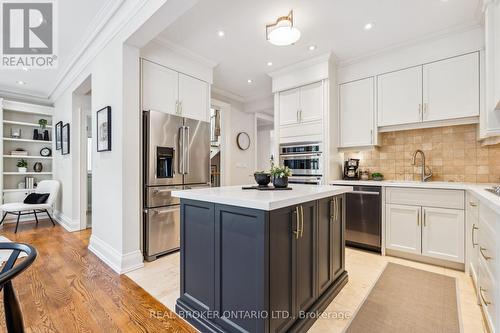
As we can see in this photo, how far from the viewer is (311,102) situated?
3596 millimetres

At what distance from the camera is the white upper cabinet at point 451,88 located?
2681mm

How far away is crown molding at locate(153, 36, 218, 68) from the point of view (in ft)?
9.78

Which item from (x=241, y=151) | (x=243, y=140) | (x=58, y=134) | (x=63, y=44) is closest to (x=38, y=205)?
(x=58, y=134)

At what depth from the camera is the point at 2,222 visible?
4.54 metres

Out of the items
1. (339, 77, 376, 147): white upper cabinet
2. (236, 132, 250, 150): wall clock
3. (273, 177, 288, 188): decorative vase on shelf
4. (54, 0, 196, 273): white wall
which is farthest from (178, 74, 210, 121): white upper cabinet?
(339, 77, 376, 147): white upper cabinet

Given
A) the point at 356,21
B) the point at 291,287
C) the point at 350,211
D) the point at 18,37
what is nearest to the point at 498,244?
the point at 291,287

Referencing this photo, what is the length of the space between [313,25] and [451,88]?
181cm

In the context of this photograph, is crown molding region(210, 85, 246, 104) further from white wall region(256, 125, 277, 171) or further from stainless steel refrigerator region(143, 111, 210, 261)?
white wall region(256, 125, 277, 171)

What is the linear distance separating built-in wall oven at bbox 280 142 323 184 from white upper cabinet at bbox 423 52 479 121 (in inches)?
55.2

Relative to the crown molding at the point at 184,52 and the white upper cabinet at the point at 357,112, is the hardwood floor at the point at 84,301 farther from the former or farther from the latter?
the white upper cabinet at the point at 357,112

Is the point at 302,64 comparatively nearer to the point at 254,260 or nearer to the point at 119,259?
the point at 254,260

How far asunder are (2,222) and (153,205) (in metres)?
4.02

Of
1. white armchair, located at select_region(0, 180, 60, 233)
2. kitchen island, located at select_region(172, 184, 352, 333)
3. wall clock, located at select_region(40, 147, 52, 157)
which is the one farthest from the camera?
wall clock, located at select_region(40, 147, 52, 157)

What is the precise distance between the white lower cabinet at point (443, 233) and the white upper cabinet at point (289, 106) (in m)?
2.13
